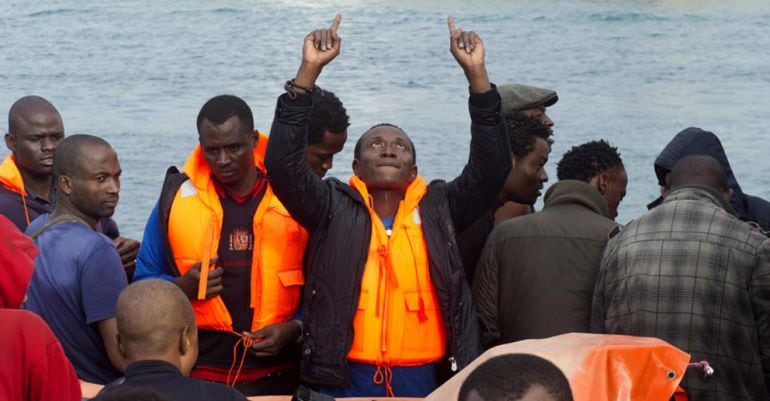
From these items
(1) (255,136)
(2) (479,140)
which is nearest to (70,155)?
(1) (255,136)

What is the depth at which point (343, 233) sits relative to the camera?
427 cm

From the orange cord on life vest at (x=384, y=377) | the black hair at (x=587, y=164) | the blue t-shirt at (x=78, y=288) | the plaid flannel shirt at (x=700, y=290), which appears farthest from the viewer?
the black hair at (x=587, y=164)

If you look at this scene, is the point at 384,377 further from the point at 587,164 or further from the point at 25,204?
the point at 25,204

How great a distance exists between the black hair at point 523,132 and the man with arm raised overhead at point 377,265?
2.67ft

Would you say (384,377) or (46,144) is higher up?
(46,144)

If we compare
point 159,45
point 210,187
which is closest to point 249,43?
point 159,45

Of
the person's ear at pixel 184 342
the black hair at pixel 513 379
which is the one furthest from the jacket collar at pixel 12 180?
the black hair at pixel 513 379

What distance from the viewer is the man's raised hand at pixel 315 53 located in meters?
4.20

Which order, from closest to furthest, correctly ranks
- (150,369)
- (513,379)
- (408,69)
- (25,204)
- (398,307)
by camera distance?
1. (513,379)
2. (150,369)
3. (398,307)
4. (25,204)
5. (408,69)

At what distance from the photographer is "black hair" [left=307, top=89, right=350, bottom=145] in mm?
5285

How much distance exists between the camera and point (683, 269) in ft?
13.7

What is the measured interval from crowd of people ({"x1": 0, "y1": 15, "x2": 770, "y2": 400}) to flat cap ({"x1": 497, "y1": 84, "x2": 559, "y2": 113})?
0.99 metres

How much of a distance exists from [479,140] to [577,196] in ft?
1.75

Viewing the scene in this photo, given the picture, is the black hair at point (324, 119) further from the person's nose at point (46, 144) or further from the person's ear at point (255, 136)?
the person's nose at point (46, 144)
